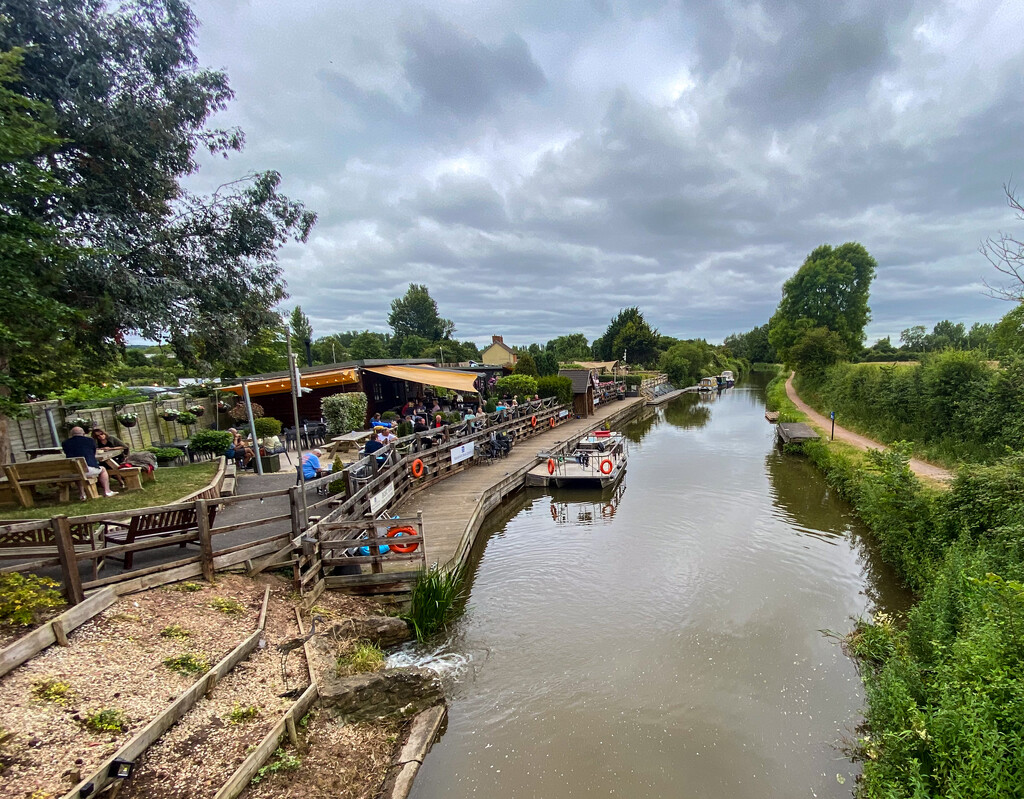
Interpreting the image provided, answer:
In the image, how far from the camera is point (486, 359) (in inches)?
2822

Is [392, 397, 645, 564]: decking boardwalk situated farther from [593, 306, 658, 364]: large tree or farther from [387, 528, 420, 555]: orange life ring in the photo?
[593, 306, 658, 364]: large tree

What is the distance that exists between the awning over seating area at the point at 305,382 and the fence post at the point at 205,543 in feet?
36.1

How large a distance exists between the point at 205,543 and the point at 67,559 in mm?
1448

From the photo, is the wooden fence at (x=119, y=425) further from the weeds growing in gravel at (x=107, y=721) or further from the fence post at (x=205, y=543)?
the weeds growing in gravel at (x=107, y=721)

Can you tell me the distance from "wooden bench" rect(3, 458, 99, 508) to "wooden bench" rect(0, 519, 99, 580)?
10.1ft

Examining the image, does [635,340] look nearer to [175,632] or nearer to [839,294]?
[839,294]

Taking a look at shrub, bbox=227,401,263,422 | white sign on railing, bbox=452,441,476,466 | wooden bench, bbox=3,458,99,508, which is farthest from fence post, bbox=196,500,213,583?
shrub, bbox=227,401,263,422

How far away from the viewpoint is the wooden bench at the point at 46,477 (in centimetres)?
777

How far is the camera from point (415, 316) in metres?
75.9

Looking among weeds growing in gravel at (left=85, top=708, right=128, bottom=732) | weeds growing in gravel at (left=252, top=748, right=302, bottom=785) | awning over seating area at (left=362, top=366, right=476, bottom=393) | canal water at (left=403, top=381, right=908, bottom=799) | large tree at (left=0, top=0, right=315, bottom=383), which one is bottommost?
canal water at (left=403, top=381, right=908, bottom=799)

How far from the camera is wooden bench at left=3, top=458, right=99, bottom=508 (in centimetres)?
Answer: 777

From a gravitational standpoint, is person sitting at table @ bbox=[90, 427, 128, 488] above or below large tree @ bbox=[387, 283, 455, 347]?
below

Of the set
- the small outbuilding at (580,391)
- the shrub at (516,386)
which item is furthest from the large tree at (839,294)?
the shrub at (516,386)

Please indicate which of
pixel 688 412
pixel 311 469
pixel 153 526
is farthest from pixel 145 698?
pixel 688 412
